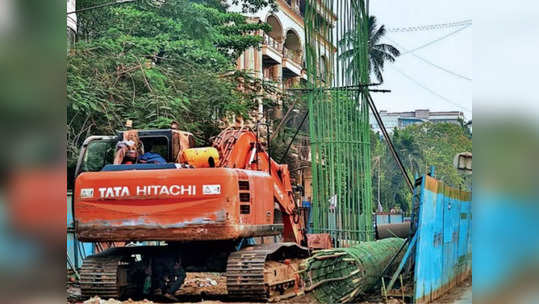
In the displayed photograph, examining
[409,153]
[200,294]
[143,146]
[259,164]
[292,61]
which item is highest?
[292,61]

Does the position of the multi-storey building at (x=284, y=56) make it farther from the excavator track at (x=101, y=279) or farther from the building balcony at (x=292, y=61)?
the excavator track at (x=101, y=279)

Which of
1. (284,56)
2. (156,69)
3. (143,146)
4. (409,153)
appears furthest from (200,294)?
(409,153)

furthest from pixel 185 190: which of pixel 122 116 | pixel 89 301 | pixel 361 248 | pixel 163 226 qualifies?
pixel 122 116

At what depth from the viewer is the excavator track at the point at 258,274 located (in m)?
9.58

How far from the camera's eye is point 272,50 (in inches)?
952

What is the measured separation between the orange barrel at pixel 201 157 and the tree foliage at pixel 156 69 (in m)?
5.38

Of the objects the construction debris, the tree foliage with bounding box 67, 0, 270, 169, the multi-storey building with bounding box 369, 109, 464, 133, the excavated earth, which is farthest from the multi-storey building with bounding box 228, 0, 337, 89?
the multi-storey building with bounding box 369, 109, 464, 133

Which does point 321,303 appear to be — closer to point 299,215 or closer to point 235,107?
point 299,215

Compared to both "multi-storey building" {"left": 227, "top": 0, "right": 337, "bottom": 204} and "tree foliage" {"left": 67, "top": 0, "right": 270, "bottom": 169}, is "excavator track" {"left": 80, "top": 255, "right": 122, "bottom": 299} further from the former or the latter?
"multi-storey building" {"left": 227, "top": 0, "right": 337, "bottom": 204}

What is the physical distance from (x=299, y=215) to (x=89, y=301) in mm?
4016

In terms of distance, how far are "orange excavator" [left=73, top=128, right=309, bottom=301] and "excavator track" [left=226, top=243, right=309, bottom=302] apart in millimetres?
13

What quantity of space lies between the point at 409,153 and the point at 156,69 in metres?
24.4

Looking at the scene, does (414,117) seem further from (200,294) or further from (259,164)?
(200,294)
